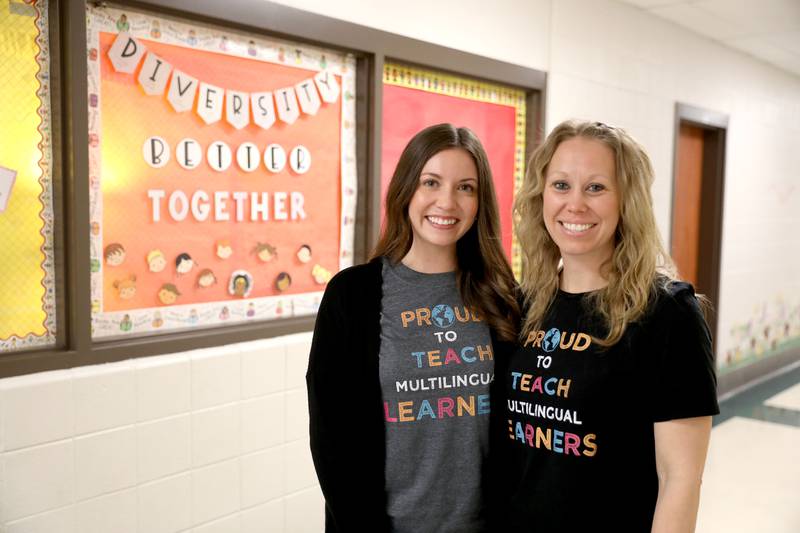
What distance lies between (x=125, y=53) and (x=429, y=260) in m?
1.33

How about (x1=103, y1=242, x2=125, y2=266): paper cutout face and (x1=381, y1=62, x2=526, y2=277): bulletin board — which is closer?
(x1=103, y1=242, x2=125, y2=266): paper cutout face

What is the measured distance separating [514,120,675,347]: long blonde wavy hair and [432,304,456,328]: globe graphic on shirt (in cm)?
17

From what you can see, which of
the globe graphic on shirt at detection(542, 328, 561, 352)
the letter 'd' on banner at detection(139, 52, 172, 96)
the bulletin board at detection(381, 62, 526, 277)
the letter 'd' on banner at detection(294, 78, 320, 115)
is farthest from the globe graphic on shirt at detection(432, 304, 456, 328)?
the bulletin board at detection(381, 62, 526, 277)

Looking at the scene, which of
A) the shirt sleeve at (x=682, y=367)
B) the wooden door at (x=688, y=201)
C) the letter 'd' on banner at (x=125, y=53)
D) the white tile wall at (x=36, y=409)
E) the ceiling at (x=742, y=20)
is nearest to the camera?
the shirt sleeve at (x=682, y=367)

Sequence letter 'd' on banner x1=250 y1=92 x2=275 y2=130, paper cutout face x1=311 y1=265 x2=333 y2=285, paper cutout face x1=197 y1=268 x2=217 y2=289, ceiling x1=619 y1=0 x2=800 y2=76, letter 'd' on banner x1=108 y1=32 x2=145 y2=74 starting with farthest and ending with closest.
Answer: ceiling x1=619 y1=0 x2=800 y2=76 → paper cutout face x1=311 y1=265 x2=333 y2=285 → letter 'd' on banner x1=250 y1=92 x2=275 y2=130 → paper cutout face x1=197 y1=268 x2=217 y2=289 → letter 'd' on banner x1=108 y1=32 x2=145 y2=74

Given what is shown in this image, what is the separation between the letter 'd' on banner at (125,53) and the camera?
2.33 meters

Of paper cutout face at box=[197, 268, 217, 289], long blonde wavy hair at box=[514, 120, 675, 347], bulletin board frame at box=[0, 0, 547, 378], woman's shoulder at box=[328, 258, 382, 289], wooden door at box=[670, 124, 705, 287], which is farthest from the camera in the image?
wooden door at box=[670, 124, 705, 287]

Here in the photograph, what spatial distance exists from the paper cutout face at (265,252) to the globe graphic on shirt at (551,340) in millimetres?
1534

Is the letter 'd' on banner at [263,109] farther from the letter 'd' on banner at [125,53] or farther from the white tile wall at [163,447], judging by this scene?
the white tile wall at [163,447]

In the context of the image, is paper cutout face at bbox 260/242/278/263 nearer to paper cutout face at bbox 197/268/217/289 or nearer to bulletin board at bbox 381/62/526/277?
paper cutout face at bbox 197/268/217/289

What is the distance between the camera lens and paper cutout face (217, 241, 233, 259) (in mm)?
2682

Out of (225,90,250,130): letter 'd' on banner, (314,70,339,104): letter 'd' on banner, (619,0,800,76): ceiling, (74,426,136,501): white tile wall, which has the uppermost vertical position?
(619,0,800,76): ceiling

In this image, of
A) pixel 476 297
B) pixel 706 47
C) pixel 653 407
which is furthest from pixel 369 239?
pixel 706 47

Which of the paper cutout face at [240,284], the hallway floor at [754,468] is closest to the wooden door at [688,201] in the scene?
the hallway floor at [754,468]
